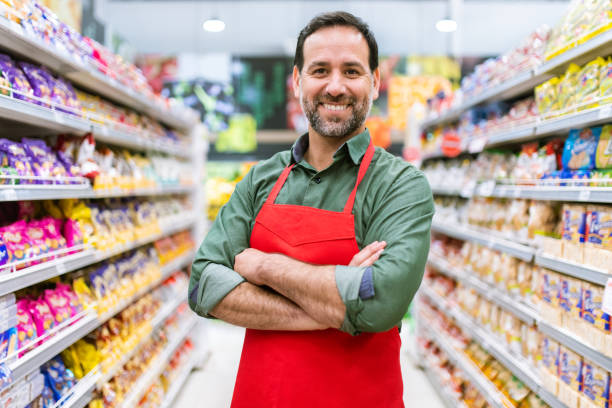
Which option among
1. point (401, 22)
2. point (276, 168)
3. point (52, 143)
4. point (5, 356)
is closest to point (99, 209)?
point (52, 143)

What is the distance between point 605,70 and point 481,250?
5.46ft

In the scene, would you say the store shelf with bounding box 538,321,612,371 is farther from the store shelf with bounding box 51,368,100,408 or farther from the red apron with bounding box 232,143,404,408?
the store shelf with bounding box 51,368,100,408

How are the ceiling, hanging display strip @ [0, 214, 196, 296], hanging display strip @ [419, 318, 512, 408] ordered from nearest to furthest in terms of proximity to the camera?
hanging display strip @ [0, 214, 196, 296] < hanging display strip @ [419, 318, 512, 408] < the ceiling

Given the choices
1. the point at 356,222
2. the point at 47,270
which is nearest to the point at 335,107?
the point at 356,222

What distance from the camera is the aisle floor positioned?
12.7ft

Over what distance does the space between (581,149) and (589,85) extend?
0.30 meters

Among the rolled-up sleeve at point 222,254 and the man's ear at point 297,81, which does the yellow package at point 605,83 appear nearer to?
the man's ear at point 297,81

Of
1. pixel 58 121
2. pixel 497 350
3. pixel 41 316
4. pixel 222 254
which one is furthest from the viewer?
pixel 497 350

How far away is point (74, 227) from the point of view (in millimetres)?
2336

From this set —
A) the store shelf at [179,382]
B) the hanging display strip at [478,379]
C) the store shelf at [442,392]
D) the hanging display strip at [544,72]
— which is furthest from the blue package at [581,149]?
the store shelf at [179,382]

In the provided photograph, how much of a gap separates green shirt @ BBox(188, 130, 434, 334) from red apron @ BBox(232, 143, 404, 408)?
7cm

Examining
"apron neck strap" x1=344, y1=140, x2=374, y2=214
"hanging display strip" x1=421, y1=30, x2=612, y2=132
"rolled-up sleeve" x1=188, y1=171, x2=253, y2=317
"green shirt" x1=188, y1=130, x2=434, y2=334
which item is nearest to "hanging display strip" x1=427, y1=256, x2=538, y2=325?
"hanging display strip" x1=421, y1=30, x2=612, y2=132

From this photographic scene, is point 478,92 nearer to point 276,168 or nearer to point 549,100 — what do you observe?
point 549,100

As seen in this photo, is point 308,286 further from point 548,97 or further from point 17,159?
point 548,97
